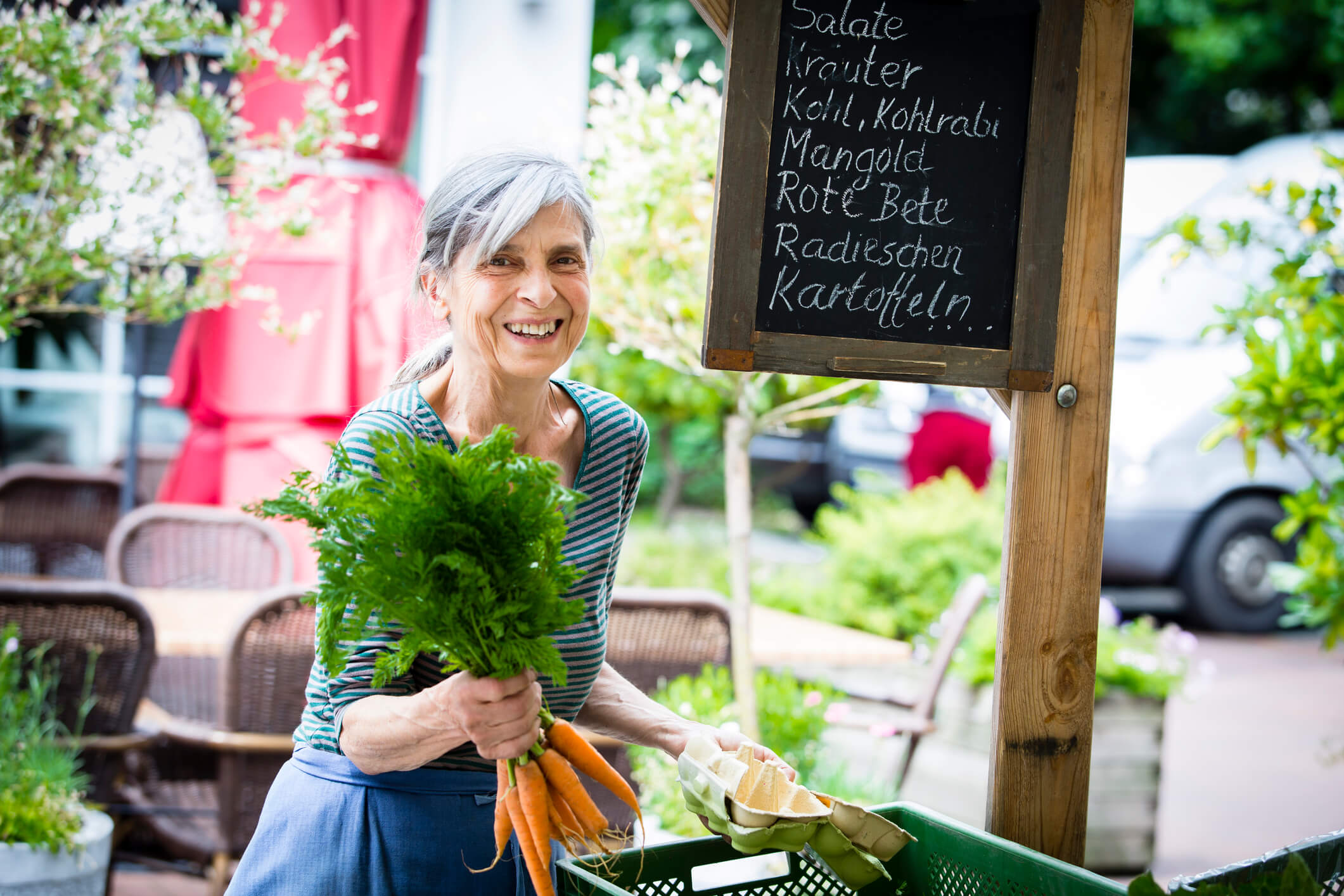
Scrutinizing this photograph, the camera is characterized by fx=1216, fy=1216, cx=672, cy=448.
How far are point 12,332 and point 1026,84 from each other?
2.26m

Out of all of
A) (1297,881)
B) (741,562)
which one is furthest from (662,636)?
(1297,881)

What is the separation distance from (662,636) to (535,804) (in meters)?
1.86

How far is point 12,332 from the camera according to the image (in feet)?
9.06

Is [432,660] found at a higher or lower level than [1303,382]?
lower

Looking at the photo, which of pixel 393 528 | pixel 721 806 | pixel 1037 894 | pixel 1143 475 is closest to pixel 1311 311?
pixel 1037 894

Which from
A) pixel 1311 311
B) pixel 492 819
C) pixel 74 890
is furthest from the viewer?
pixel 1311 311

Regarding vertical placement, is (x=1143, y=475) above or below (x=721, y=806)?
above

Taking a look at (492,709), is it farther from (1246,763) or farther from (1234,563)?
(1234,563)

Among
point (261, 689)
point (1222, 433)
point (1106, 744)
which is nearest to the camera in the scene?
point (261, 689)

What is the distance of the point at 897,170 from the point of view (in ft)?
5.79

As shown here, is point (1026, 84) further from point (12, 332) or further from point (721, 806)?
point (12, 332)

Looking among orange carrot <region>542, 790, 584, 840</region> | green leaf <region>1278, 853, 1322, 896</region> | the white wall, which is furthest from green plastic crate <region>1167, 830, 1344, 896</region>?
the white wall

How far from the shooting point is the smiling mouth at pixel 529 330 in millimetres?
1719

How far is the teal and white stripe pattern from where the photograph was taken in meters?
1.60
